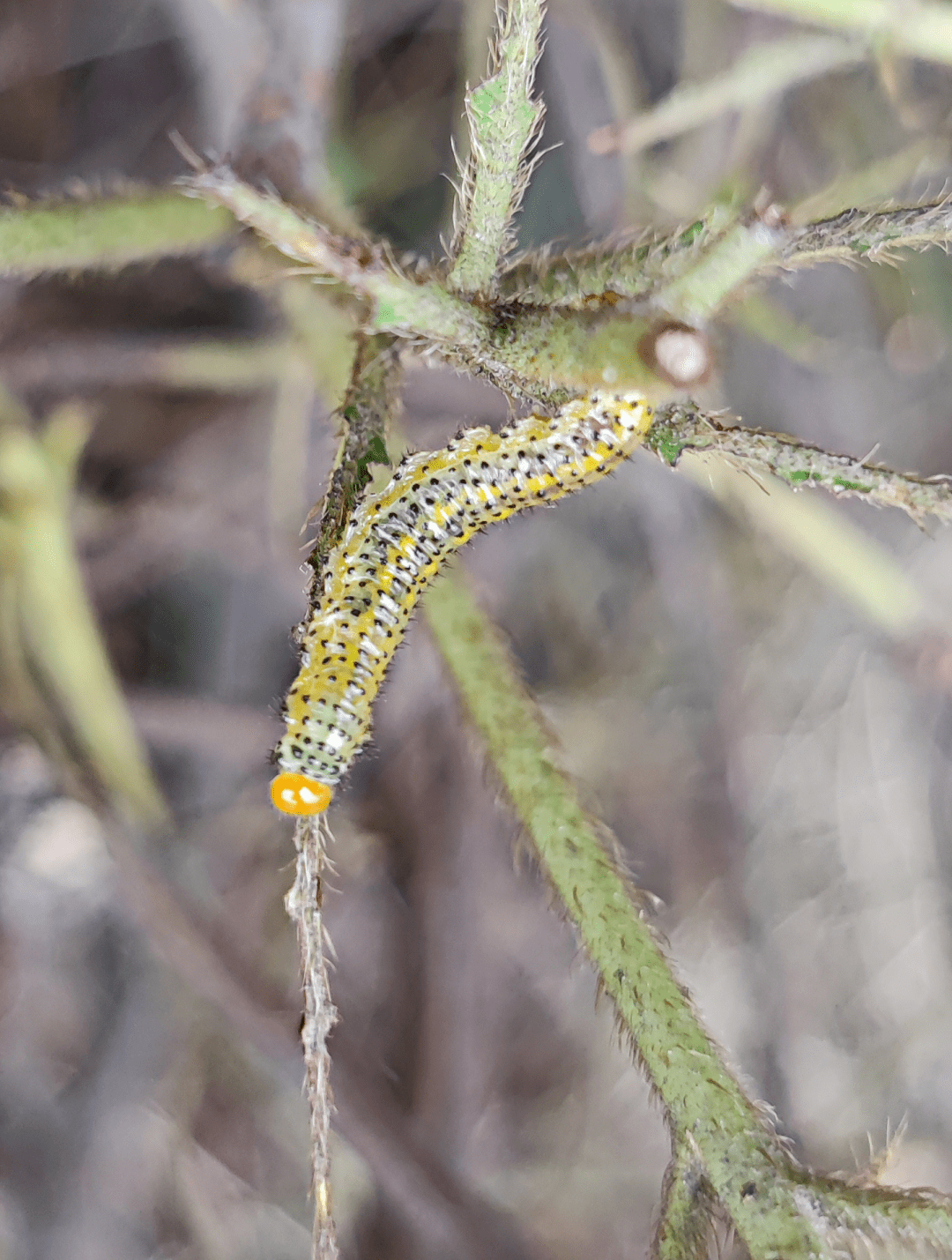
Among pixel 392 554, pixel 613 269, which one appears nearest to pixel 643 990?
pixel 392 554

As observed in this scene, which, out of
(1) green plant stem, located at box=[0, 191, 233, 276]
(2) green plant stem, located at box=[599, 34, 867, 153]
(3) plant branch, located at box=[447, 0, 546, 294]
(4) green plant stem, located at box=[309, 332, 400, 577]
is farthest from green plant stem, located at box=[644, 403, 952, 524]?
(2) green plant stem, located at box=[599, 34, 867, 153]

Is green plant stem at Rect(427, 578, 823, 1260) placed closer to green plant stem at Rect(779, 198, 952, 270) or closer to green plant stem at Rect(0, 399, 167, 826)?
green plant stem at Rect(779, 198, 952, 270)

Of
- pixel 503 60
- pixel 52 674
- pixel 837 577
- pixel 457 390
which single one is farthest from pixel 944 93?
pixel 52 674

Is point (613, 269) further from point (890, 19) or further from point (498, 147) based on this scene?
point (890, 19)

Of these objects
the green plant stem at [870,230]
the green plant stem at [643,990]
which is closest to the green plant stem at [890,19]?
the green plant stem at [870,230]

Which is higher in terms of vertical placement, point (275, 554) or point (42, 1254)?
point (275, 554)

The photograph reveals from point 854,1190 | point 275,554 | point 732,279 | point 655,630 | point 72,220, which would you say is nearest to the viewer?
point 732,279

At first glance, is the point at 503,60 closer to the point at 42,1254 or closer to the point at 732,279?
the point at 732,279
